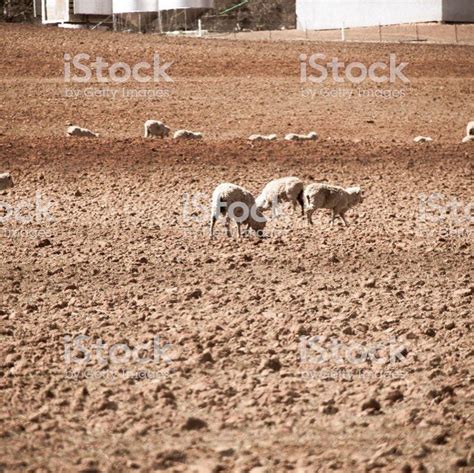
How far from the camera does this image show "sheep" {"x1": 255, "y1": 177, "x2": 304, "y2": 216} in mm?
13656

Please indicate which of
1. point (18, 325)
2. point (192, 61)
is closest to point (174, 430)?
point (18, 325)

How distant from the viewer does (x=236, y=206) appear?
1275cm

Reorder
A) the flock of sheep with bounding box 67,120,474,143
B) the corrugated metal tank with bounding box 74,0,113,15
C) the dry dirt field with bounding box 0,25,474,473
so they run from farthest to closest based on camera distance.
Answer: the corrugated metal tank with bounding box 74,0,113,15, the flock of sheep with bounding box 67,120,474,143, the dry dirt field with bounding box 0,25,474,473

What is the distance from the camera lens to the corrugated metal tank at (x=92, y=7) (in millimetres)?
46406

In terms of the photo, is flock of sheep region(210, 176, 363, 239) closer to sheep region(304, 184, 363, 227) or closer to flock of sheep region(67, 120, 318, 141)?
sheep region(304, 184, 363, 227)

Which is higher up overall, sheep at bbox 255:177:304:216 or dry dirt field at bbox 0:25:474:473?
sheep at bbox 255:177:304:216

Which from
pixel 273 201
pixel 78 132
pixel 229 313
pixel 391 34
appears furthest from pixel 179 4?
pixel 229 313

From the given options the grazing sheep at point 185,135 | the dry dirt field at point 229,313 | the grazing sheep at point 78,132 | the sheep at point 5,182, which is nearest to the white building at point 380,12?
the grazing sheep at point 185,135

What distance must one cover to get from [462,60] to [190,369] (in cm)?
2581

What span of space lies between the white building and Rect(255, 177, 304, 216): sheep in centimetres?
3385

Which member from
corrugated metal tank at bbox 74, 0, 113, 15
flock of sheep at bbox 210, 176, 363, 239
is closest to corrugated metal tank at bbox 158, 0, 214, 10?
corrugated metal tank at bbox 74, 0, 113, 15

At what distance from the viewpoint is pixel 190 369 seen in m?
8.60

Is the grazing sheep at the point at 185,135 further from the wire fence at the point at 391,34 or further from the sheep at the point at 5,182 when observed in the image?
the wire fence at the point at 391,34

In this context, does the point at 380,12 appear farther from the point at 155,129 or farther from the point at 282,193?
the point at 282,193
